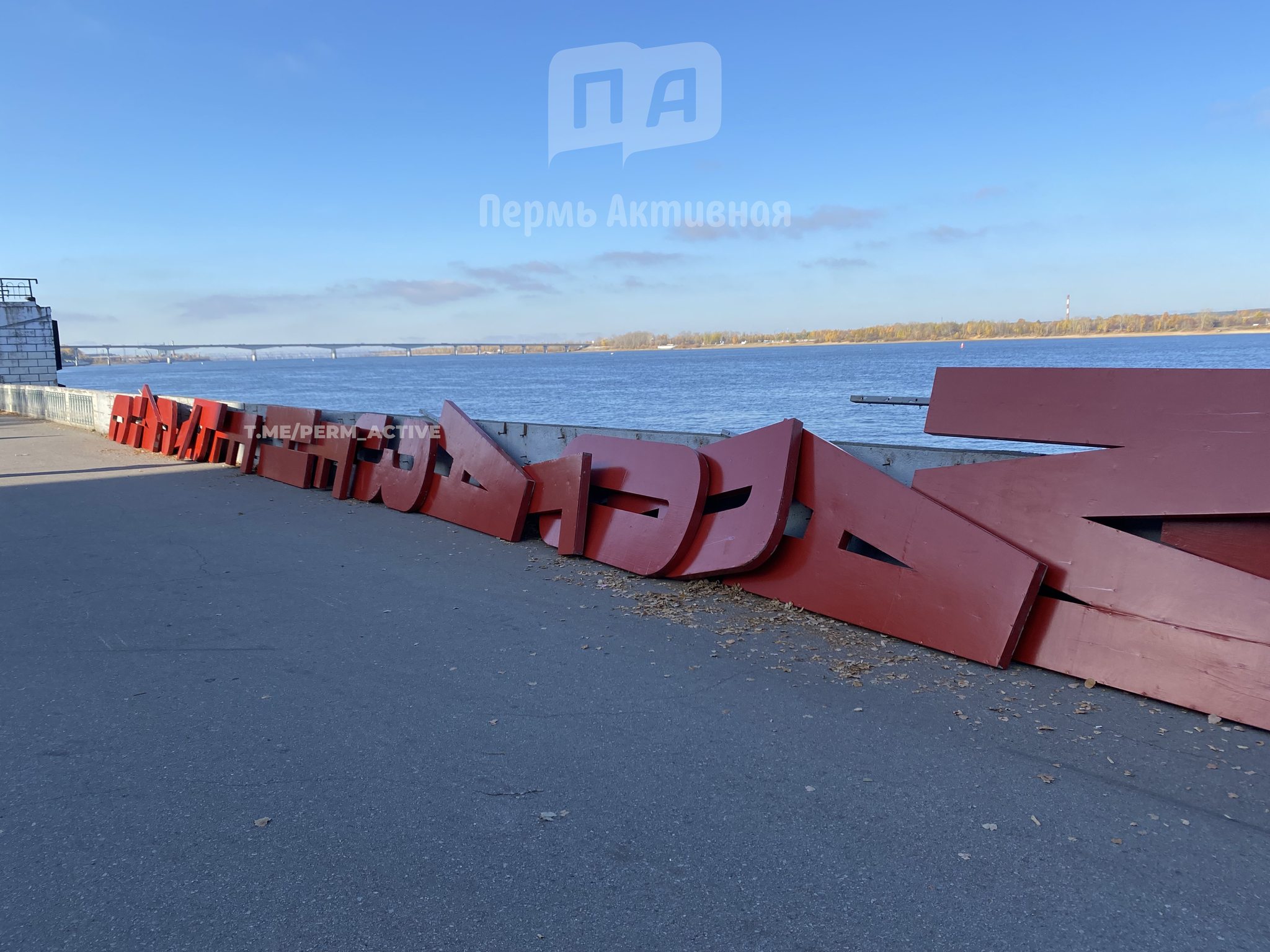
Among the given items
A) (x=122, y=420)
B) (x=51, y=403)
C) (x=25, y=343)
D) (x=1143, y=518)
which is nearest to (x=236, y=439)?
(x=122, y=420)

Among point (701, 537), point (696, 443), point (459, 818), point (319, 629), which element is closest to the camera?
point (459, 818)

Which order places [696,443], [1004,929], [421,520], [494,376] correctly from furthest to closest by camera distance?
[494,376]
[421,520]
[696,443]
[1004,929]

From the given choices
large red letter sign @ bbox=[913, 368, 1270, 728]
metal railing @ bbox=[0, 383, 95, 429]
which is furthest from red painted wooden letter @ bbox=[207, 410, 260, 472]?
large red letter sign @ bbox=[913, 368, 1270, 728]

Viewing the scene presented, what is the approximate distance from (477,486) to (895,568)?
5.35 m

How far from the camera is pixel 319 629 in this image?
5594mm

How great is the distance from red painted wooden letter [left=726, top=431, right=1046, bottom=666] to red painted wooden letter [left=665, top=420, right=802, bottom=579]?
159 mm

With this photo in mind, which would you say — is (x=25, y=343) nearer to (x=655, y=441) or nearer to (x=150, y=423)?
(x=150, y=423)

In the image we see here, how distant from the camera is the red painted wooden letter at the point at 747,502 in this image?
6.18 m

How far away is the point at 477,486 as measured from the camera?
9.37 m

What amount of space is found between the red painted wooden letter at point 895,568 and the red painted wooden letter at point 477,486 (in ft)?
9.51

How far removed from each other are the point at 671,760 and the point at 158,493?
418 inches

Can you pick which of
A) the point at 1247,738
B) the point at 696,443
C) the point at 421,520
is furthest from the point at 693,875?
the point at 421,520

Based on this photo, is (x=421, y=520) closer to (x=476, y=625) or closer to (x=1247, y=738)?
(x=476, y=625)

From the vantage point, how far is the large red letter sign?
419 centimetres
